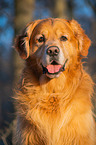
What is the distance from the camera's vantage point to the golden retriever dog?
2850mm

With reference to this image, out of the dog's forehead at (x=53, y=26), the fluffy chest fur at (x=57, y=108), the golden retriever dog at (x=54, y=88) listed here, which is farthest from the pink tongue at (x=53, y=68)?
the dog's forehead at (x=53, y=26)

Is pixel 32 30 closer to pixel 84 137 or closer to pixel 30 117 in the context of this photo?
pixel 30 117

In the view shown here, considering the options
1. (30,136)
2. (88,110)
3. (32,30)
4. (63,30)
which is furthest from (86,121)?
(32,30)

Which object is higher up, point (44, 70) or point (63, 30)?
point (63, 30)

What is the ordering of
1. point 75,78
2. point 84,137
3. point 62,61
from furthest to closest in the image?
point 75,78
point 62,61
point 84,137

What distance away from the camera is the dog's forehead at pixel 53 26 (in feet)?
10.6

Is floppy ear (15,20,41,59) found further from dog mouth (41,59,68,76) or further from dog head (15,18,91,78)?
dog mouth (41,59,68,76)

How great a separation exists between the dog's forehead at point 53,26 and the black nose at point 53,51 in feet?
1.63

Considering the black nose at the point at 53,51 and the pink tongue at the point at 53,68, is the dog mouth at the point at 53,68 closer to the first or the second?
the pink tongue at the point at 53,68

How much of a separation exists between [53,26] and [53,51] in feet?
1.90

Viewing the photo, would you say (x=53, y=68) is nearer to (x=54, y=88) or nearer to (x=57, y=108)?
(x=54, y=88)

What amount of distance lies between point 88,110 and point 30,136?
98cm

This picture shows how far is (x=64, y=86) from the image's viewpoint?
3203 millimetres

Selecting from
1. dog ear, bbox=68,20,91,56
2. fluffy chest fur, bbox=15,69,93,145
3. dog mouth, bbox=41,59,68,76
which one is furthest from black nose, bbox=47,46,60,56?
dog ear, bbox=68,20,91,56
